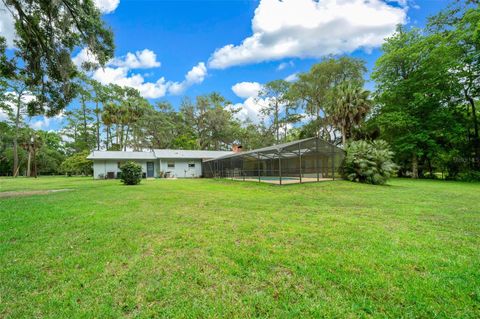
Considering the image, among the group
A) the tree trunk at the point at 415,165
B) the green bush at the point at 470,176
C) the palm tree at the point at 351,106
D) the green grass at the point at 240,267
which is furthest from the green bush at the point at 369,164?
the green bush at the point at 470,176

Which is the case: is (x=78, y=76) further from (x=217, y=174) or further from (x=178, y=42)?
(x=217, y=174)

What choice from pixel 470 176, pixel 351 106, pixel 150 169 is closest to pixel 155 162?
pixel 150 169

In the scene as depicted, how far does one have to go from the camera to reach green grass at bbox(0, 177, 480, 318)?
198 cm

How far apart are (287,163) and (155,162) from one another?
48.3 ft

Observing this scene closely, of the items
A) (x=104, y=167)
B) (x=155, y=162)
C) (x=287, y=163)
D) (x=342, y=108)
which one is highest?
(x=342, y=108)

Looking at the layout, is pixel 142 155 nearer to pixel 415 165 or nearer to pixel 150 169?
pixel 150 169

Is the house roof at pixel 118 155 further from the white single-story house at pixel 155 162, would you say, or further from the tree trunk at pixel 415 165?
the tree trunk at pixel 415 165

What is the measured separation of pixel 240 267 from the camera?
2695mm

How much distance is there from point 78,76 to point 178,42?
312 inches

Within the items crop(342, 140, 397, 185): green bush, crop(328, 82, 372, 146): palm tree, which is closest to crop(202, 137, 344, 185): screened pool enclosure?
crop(342, 140, 397, 185): green bush

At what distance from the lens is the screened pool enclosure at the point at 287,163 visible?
43.9ft

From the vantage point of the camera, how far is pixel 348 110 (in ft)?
63.8

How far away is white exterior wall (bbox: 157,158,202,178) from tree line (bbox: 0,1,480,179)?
8.95 m

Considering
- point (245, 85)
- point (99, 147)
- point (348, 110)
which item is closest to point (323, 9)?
point (348, 110)
